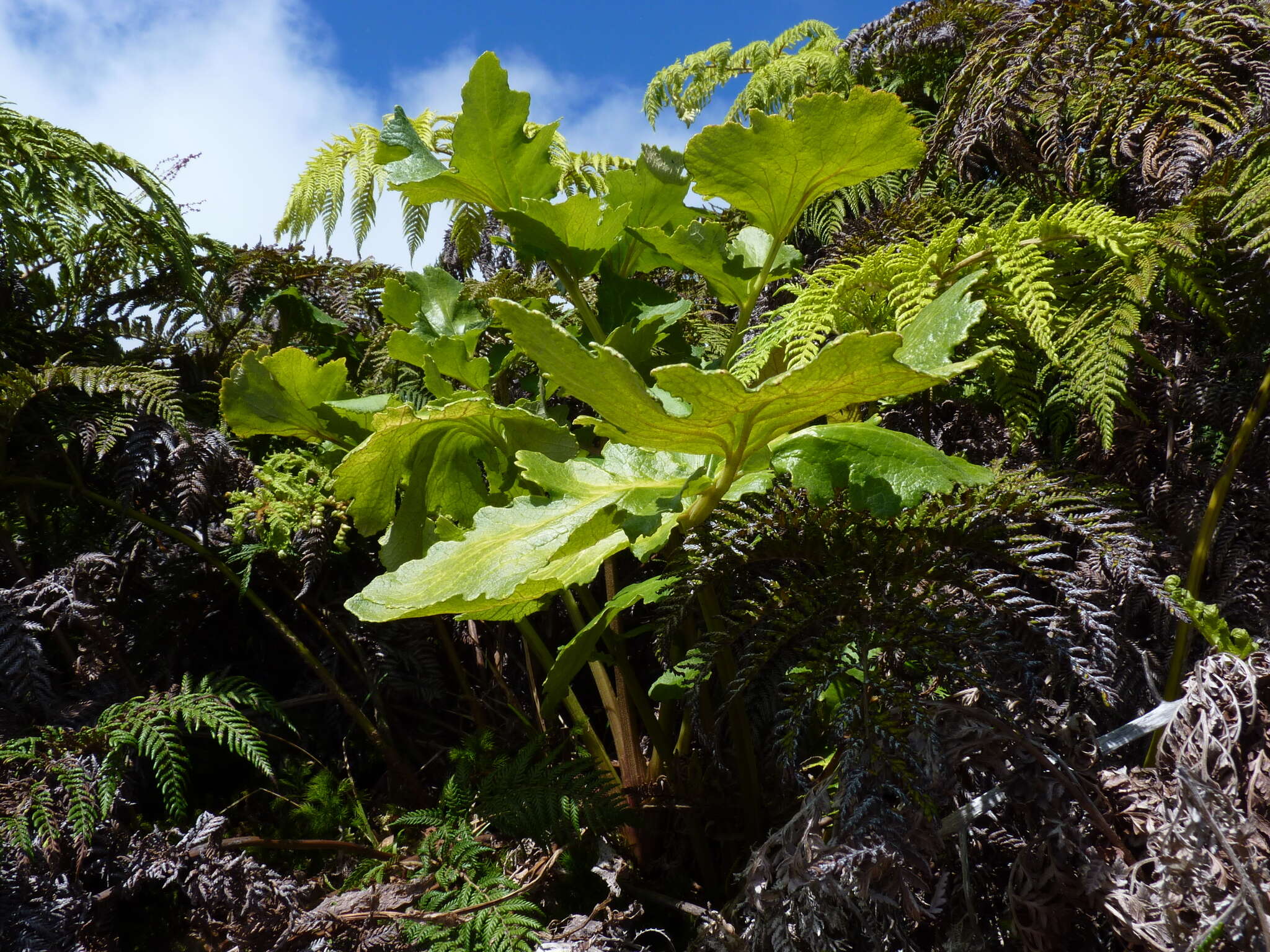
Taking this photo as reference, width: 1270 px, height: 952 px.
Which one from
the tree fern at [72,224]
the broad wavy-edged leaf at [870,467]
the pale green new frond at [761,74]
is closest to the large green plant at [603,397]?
the broad wavy-edged leaf at [870,467]

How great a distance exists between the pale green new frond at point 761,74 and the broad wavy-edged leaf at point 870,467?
1.29m

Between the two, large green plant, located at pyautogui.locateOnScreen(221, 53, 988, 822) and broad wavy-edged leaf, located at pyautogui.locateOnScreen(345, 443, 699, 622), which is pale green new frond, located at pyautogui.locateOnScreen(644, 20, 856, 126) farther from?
broad wavy-edged leaf, located at pyautogui.locateOnScreen(345, 443, 699, 622)

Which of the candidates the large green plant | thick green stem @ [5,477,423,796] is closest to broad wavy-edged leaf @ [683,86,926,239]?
the large green plant

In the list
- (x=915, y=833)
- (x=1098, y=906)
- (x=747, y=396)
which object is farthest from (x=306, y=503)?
(x=1098, y=906)

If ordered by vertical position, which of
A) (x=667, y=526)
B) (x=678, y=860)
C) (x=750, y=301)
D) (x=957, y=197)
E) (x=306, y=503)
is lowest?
(x=678, y=860)

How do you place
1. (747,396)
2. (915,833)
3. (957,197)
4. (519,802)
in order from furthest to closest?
(957,197) < (519,802) < (915,833) < (747,396)

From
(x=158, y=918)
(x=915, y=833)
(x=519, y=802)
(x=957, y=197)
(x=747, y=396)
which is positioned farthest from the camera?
(x=957, y=197)

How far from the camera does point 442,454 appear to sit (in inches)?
38.3

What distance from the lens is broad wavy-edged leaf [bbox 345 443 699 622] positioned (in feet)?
2.30

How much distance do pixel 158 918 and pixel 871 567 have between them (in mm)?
991

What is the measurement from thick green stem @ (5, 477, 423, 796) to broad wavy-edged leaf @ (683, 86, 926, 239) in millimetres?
823

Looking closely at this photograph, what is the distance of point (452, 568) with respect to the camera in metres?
0.73

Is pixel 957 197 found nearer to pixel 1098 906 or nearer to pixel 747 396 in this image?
pixel 747 396

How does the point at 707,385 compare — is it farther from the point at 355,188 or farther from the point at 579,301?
the point at 355,188
